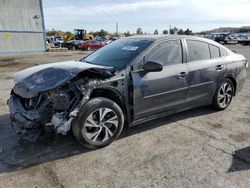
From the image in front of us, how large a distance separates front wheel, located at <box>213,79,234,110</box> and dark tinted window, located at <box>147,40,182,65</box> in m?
1.33

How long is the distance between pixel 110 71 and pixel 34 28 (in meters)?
24.1

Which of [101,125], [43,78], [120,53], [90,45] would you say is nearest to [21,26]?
[90,45]

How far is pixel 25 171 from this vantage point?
3078mm

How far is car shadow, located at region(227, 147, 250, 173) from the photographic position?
313 cm

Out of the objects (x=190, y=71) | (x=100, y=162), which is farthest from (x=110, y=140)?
(x=190, y=71)

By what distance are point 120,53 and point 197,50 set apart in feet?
5.10

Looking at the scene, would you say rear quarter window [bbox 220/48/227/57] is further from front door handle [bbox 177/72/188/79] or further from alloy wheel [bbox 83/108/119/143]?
alloy wheel [bbox 83/108/119/143]

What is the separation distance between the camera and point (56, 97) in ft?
10.8

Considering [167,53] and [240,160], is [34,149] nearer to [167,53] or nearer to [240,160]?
[167,53]

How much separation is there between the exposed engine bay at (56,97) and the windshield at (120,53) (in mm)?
357

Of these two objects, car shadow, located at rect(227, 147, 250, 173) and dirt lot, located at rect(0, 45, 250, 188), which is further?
car shadow, located at rect(227, 147, 250, 173)

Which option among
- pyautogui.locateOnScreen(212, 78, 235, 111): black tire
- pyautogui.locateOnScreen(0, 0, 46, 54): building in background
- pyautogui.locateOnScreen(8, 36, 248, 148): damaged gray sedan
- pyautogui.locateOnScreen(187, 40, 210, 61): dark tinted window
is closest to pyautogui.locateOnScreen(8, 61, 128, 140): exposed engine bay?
pyautogui.locateOnScreen(8, 36, 248, 148): damaged gray sedan

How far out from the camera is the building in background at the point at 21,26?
23062mm

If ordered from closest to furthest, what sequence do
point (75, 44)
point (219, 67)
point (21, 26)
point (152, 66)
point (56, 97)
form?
point (56, 97)
point (152, 66)
point (219, 67)
point (21, 26)
point (75, 44)
